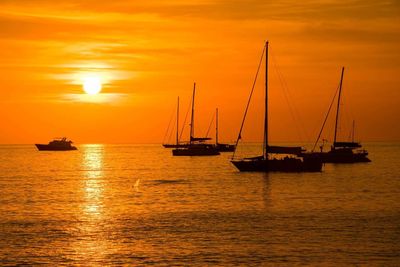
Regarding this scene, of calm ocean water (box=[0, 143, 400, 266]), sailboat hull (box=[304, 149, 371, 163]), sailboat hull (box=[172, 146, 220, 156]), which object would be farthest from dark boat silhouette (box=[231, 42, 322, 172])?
sailboat hull (box=[172, 146, 220, 156])

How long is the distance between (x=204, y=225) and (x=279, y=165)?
1905 inches

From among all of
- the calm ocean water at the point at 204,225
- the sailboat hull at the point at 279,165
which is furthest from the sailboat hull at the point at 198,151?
the calm ocean water at the point at 204,225

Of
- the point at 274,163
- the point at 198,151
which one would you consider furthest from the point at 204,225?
the point at 198,151

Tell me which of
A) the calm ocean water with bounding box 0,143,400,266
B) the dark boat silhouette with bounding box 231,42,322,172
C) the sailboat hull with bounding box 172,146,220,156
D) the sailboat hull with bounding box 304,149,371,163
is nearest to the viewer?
the calm ocean water with bounding box 0,143,400,266

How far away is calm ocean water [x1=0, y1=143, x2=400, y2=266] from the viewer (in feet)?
127

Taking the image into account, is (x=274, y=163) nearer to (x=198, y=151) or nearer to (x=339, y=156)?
(x=339, y=156)

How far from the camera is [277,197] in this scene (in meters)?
72.8

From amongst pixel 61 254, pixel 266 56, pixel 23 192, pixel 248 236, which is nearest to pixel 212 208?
pixel 248 236

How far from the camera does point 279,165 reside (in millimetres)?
98000

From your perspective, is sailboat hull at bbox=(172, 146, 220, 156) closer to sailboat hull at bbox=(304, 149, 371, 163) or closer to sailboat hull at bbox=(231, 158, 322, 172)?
sailboat hull at bbox=(304, 149, 371, 163)

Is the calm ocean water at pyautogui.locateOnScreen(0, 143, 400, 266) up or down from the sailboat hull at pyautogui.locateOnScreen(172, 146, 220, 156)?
down

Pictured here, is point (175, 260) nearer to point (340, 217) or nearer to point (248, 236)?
point (248, 236)

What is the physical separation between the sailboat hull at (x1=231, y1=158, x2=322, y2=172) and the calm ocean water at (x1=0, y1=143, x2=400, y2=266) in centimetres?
704

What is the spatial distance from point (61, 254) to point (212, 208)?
25.0m
